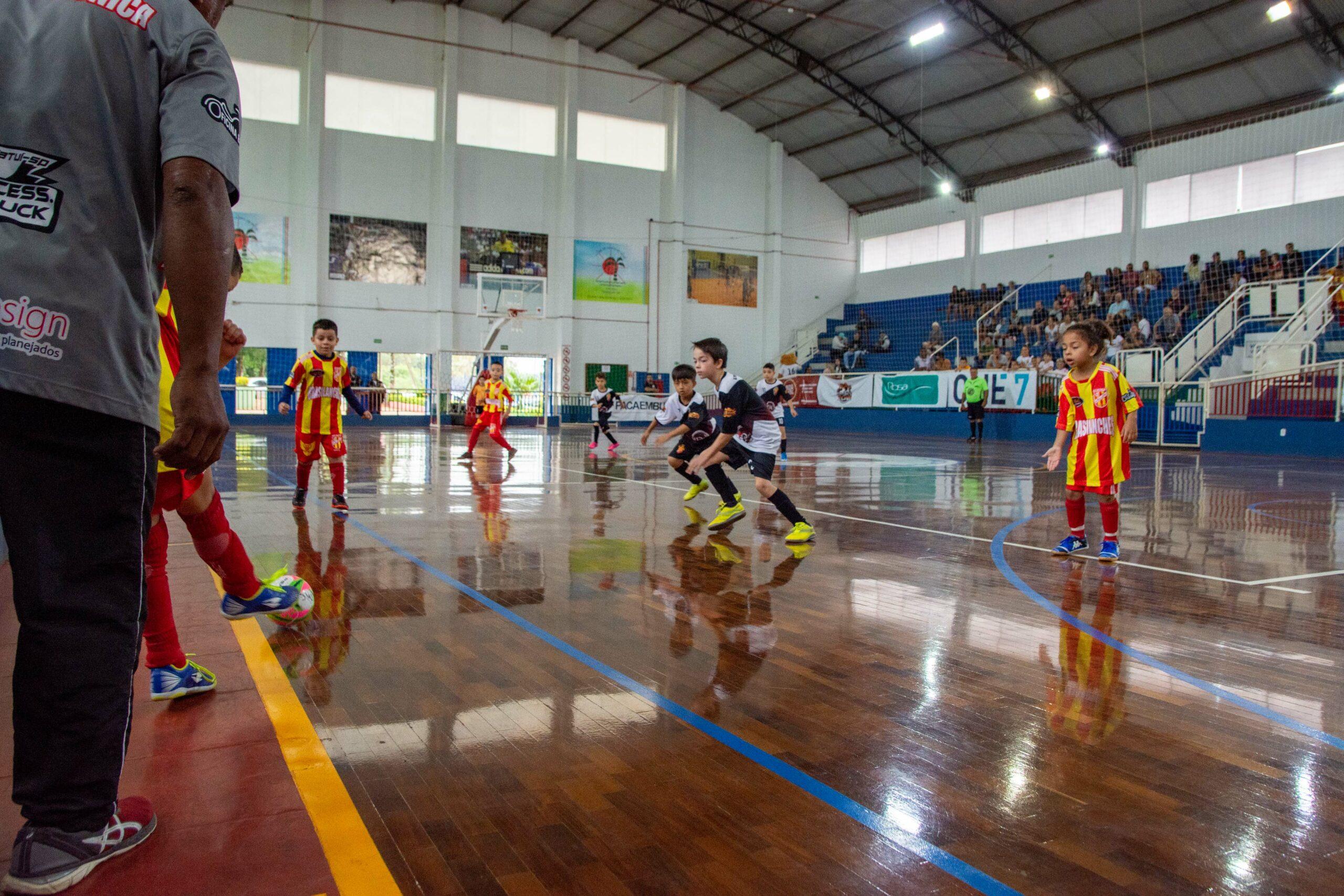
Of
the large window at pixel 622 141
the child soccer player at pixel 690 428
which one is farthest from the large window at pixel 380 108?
the child soccer player at pixel 690 428

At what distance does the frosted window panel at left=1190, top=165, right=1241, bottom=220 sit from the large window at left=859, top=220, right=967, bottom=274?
809 centimetres

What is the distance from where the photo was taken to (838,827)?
2322mm

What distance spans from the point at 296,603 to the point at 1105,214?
30.6 m

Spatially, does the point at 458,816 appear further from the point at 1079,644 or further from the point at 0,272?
the point at 1079,644

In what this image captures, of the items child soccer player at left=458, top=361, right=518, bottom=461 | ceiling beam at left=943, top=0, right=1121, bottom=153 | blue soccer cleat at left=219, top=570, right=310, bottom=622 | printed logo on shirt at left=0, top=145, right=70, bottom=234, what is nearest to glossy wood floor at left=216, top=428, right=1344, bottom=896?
blue soccer cleat at left=219, top=570, right=310, bottom=622

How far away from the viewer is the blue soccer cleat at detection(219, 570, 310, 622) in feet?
11.7

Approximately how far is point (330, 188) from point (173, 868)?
30146mm

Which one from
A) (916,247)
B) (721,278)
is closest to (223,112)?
(721,278)

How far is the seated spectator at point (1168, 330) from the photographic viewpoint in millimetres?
24125

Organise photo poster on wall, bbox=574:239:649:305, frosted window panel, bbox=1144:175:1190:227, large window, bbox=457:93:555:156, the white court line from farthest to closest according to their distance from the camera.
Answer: photo poster on wall, bbox=574:239:649:305, large window, bbox=457:93:555:156, frosted window panel, bbox=1144:175:1190:227, the white court line

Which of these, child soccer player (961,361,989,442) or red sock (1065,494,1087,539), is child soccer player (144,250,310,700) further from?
child soccer player (961,361,989,442)

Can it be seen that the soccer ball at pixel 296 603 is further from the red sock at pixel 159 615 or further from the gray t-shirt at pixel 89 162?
the gray t-shirt at pixel 89 162

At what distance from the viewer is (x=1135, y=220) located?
91.2 feet

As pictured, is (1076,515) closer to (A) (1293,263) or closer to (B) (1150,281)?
(A) (1293,263)
